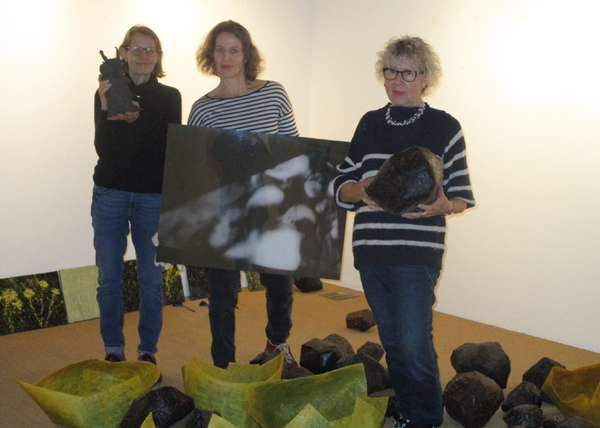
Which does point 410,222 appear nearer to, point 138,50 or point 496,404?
point 496,404

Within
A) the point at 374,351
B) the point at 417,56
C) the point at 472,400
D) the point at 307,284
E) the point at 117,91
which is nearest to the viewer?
the point at 417,56

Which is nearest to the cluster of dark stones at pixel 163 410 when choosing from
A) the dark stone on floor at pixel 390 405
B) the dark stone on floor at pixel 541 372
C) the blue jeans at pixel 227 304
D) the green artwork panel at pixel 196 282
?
the blue jeans at pixel 227 304

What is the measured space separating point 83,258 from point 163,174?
1540 mm

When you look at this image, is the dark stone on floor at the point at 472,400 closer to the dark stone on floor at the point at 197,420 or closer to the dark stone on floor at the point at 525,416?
the dark stone on floor at the point at 525,416

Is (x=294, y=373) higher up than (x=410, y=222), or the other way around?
(x=410, y=222)

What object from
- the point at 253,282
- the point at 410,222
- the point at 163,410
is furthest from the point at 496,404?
the point at 253,282

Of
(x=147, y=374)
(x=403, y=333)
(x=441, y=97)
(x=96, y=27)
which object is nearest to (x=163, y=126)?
(x=147, y=374)

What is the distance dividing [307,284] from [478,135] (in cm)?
151

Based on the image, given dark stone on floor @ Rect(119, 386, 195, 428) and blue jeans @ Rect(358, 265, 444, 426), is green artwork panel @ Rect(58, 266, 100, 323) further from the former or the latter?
blue jeans @ Rect(358, 265, 444, 426)

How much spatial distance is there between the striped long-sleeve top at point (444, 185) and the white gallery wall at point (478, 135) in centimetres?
156

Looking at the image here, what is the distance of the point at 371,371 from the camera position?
2383 mm

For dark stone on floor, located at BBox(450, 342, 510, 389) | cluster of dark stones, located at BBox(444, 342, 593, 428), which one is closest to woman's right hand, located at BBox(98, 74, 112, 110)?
cluster of dark stones, located at BBox(444, 342, 593, 428)

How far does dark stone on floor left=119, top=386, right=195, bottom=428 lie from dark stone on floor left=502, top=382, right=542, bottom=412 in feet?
3.89

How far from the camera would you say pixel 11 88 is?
→ 3.17 m
